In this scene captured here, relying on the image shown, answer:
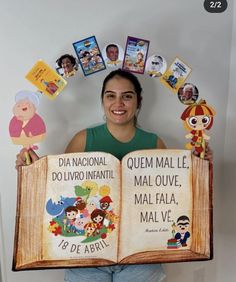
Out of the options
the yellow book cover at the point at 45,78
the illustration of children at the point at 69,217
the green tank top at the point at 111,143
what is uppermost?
A: the yellow book cover at the point at 45,78

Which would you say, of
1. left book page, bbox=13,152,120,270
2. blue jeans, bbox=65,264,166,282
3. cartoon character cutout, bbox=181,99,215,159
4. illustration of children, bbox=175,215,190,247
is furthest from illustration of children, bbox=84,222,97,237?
cartoon character cutout, bbox=181,99,215,159

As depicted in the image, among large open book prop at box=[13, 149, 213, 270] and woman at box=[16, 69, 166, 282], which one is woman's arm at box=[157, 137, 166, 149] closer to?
woman at box=[16, 69, 166, 282]

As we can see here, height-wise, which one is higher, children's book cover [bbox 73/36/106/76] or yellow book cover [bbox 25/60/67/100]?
children's book cover [bbox 73/36/106/76]

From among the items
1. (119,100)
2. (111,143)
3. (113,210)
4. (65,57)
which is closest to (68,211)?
(113,210)

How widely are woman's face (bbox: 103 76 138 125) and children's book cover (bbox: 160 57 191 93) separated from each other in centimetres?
12

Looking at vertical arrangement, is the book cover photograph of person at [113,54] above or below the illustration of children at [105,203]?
above

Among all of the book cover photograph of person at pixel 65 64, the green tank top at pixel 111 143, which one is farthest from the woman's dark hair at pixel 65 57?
the green tank top at pixel 111 143

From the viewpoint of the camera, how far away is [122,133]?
1.11 meters

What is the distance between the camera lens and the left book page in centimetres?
100

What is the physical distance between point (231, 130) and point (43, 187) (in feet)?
2.22

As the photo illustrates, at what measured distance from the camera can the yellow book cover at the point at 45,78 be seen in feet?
3.45

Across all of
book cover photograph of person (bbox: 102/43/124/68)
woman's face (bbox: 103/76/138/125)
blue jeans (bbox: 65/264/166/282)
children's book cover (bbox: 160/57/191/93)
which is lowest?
blue jeans (bbox: 65/264/166/282)

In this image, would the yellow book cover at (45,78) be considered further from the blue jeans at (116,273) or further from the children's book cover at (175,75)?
the blue jeans at (116,273)

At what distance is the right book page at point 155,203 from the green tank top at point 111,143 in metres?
0.08
